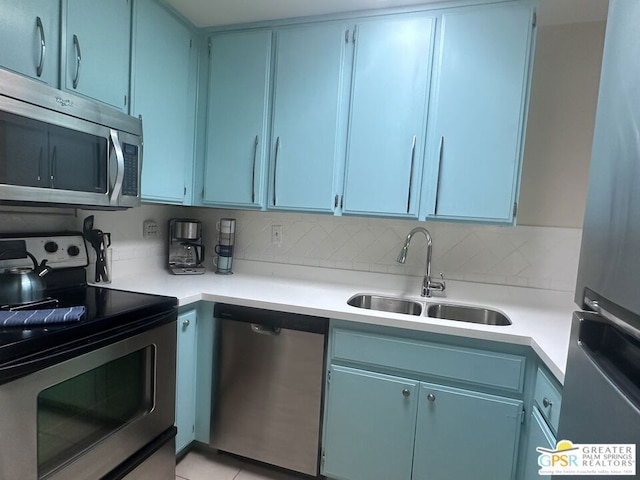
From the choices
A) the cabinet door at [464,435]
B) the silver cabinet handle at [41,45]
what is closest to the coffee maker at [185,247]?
the silver cabinet handle at [41,45]

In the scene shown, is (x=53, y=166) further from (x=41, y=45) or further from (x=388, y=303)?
(x=388, y=303)

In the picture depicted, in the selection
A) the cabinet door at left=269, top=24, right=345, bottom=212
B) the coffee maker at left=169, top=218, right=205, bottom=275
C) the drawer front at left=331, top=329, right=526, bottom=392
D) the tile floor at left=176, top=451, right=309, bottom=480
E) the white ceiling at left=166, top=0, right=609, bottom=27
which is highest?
the white ceiling at left=166, top=0, right=609, bottom=27

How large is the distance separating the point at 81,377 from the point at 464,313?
1667mm

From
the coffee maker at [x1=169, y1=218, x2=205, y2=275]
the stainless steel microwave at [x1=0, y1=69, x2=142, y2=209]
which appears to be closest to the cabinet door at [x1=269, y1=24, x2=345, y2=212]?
the coffee maker at [x1=169, y1=218, x2=205, y2=275]

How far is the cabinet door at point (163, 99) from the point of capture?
165 centimetres

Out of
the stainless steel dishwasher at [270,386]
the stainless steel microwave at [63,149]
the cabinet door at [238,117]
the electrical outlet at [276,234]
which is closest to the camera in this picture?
the stainless steel microwave at [63,149]

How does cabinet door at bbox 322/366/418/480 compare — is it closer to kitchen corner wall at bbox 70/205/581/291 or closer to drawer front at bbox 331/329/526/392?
drawer front at bbox 331/329/526/392

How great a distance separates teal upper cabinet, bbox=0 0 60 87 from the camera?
112 centimetres

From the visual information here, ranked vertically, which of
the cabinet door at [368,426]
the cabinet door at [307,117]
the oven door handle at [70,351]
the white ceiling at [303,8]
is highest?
the white ceiling at [303,8]

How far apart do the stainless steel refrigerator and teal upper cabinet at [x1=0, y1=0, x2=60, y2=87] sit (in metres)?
1.62

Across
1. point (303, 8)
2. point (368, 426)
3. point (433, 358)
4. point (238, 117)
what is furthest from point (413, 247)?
point (303, 8)

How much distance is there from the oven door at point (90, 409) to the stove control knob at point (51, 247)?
1.91 feet

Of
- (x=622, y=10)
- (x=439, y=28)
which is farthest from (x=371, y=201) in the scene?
(x=622, y=10)

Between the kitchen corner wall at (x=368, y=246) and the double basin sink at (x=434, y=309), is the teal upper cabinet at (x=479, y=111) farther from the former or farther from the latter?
the double basin sink at (x=434, y=309)
